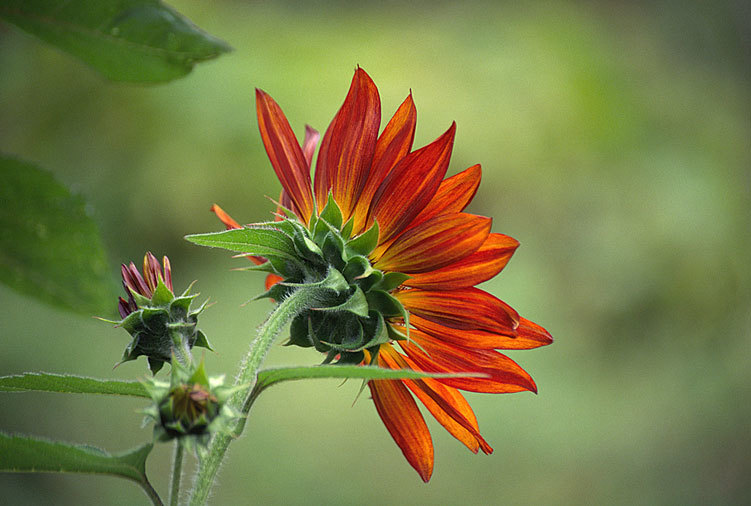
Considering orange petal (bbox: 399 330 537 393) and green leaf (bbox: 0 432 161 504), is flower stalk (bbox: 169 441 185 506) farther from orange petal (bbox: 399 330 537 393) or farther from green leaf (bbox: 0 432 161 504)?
orange petal (bbox: 399 330 537 393)

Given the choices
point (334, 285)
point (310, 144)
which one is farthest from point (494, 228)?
point (334, 285)

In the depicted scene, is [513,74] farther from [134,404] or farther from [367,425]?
[134,404]

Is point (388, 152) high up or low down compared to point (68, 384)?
up

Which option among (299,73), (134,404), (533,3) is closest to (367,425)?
(134,404)

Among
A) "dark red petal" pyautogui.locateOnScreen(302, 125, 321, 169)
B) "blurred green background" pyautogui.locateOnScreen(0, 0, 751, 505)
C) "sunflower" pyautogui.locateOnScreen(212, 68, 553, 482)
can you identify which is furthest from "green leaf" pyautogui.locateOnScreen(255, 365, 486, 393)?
"blurred green background" pyautogui.locateOnScreen(0, 0, 751, 505)

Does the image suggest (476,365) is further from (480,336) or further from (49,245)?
(49,245)

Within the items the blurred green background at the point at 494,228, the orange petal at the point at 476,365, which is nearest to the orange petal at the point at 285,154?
the orange petal at the point at 476,365

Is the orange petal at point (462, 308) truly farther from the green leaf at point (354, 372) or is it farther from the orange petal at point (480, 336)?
the green leaf at point (354, 372)
